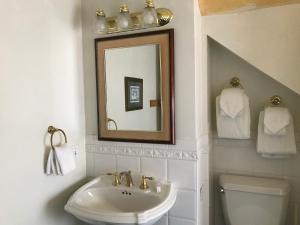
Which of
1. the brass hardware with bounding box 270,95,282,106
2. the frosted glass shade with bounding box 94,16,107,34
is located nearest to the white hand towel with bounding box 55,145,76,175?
the frosted glass shade with bounding box 94,16,107,34

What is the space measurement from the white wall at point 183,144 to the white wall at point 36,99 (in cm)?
29

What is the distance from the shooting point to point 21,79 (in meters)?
1.34

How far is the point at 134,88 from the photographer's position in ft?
5.61

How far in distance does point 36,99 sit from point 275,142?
4.89 feet

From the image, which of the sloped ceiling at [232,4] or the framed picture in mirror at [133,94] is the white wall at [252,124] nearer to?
the sloped ceiling at [232,4]

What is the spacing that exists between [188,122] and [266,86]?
2.24 ft

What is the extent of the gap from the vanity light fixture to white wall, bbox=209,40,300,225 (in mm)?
540

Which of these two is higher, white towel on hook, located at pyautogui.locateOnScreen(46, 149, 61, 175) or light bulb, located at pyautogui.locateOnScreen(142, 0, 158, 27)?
light bulb, located at pyautogui.locateOnScreen(142, 0, 158, 27)

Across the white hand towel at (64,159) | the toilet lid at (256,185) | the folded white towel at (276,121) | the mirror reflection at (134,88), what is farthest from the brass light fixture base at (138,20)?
the toilet lid at (256,185)

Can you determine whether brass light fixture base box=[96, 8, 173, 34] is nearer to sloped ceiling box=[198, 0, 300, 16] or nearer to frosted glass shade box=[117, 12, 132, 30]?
frosted glass shade box=[117, 12, 132, 30]

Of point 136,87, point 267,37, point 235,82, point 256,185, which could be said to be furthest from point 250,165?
point 136,87

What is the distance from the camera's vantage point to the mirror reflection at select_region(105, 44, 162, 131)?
1.63 meters

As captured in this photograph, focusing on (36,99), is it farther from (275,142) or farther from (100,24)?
(275,142)

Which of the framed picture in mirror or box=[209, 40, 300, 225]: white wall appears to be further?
box=[209, 40, 300, 225]: white wall
